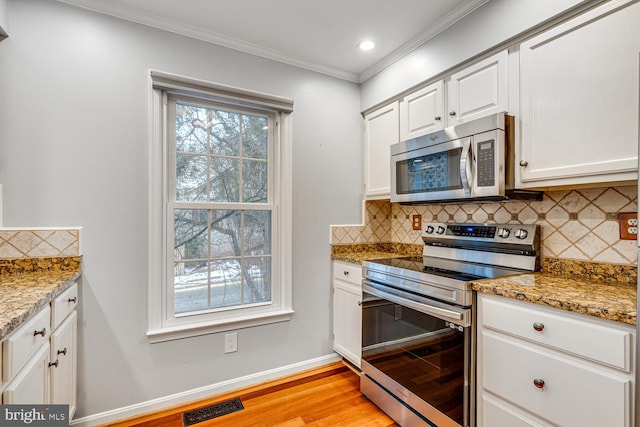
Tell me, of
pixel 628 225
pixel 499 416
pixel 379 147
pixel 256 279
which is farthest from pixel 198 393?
pixel 628 225

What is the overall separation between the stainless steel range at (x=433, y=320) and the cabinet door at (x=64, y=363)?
1646 mm

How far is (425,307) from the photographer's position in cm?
167

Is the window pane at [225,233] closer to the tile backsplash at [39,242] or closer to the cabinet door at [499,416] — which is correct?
the tile backsplash at [39,242]

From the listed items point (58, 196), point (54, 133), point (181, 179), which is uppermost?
point (54, 133)

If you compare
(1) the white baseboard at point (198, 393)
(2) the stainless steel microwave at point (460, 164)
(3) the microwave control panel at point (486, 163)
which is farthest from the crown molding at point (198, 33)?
(1) the white baseboard at point (198, 393)

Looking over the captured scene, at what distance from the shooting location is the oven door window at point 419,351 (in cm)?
152

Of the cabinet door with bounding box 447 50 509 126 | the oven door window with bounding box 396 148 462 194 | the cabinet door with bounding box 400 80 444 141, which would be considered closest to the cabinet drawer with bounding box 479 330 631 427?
the oven door window with bounding box 396 148 462 194

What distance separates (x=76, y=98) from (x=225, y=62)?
0.91m

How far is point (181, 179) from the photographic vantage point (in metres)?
2.13

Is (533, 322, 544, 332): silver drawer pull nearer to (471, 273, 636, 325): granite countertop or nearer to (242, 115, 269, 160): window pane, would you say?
(471, 273, 636, 325): granite countertop

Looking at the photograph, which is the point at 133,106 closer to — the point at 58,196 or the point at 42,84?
the point at 42,84

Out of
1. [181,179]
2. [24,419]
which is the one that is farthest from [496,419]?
[181,179]

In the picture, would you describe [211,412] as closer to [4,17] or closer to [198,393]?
[198,393]

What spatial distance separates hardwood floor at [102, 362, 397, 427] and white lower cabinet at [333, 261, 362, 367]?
0.23 meters
